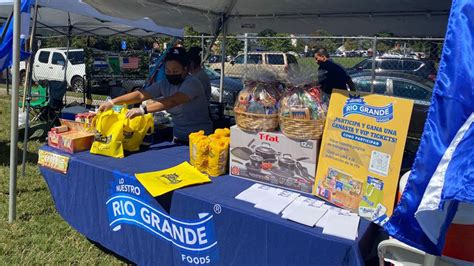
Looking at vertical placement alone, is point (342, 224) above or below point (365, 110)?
below

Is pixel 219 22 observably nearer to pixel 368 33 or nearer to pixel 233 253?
pixel 368 33

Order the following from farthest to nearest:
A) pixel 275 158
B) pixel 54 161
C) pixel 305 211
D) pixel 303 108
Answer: pixel 54 161, pixel 275 158, pixel 303 108, pixel 305 211

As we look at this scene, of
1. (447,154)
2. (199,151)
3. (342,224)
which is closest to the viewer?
(447,154)

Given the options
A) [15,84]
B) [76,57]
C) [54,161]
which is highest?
[76,57]

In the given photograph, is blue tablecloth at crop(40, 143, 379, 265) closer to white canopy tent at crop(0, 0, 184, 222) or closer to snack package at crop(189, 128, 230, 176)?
snack package at crop(189, 128, 230, 176)

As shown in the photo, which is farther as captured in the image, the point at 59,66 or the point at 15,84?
the point at 59,66

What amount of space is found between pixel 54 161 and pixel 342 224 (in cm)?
213

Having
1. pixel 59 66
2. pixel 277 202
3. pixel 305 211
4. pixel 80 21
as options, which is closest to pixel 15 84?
pixel 277 202

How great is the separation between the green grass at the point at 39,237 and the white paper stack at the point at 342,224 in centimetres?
178

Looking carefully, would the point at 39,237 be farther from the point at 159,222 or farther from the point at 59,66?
the point at 59,66

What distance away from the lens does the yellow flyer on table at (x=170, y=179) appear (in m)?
2.13

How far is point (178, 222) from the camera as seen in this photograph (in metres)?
2.13

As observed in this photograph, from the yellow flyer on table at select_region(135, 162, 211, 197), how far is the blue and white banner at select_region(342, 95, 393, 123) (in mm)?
908

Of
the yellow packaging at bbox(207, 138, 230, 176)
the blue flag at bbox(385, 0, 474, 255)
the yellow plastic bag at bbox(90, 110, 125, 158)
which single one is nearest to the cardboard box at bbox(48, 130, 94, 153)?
the yellow plastic bag at bbox(90, 110, 125, 158)
